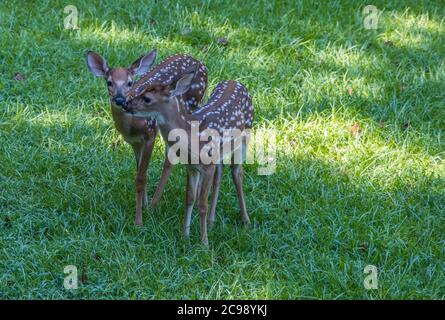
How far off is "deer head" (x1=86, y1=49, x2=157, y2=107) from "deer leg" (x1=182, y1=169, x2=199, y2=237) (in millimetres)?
639

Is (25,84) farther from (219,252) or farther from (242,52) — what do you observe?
(219,252)

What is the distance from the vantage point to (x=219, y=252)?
6.03m

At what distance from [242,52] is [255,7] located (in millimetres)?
841

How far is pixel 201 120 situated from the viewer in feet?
19.5

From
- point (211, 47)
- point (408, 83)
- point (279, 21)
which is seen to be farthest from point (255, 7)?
point (408, 83)

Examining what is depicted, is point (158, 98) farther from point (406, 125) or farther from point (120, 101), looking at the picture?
point (406, 125)

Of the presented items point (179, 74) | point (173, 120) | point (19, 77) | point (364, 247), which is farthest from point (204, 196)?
point (19, 77)

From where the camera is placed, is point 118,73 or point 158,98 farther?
point 118,73

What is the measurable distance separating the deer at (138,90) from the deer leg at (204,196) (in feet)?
1.21

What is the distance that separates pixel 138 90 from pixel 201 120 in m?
0.51

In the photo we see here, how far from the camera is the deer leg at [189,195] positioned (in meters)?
6.05

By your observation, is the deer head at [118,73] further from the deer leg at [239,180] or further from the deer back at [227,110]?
the deer leg at [239,180]

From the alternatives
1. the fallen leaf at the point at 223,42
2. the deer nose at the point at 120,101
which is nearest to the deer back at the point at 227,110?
the deer nose at the point at 120,101

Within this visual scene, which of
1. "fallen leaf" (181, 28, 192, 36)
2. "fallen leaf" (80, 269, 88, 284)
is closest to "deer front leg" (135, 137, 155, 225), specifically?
"fallen leaf" (80, 269, 88, 284)
